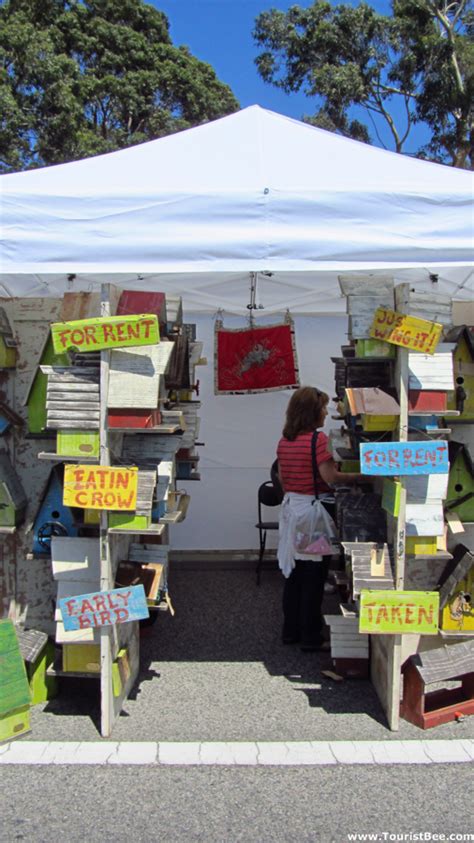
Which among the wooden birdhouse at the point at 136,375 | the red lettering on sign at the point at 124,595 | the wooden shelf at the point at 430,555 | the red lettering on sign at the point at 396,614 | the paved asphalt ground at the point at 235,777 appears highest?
the wooden birdhouse at the point at 136,375

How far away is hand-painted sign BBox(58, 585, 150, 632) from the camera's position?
285 centimetres

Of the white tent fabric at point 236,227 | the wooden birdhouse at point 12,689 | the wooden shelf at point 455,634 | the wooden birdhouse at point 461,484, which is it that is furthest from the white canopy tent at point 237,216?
the wooden shelf at point 455,634

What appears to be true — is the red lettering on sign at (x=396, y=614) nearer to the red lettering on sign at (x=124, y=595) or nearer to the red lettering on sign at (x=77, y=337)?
the red lettering on sign at (x=124, y=595)

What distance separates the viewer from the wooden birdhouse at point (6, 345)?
127 inches

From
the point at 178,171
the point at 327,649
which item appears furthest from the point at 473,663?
the point at 178,171

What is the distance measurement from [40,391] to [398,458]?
179 cm

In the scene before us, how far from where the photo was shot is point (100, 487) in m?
2.82

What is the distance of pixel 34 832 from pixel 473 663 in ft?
6.79

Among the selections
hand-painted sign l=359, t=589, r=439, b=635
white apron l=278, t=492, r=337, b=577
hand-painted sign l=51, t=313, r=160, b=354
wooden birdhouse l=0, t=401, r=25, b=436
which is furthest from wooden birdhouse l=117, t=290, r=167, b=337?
hand-painted sign l=359, t=589, r=439, b=635

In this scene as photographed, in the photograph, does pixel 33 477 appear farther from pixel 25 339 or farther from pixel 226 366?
pixel 226 366

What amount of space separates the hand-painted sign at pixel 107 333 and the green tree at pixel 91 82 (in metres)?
12.2

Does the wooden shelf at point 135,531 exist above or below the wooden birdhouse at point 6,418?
below

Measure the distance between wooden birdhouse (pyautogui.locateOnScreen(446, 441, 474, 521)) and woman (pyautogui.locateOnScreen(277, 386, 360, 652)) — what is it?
25.8 inches

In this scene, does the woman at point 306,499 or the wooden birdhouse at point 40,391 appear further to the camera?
the woman at point 306,499
